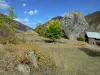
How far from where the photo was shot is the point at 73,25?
→ 312ft

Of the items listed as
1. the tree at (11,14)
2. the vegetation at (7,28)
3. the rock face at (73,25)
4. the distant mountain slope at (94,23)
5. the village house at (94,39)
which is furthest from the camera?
the distant mountain slope at (94,23)

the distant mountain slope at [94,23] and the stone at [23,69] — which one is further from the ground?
the distant mountain slope at [94,23]

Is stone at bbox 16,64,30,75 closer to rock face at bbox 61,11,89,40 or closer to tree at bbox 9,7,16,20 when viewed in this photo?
tree at bbox 9,7,16,20

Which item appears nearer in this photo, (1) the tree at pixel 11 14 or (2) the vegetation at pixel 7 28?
(2) the vegetation at pixel 7 28

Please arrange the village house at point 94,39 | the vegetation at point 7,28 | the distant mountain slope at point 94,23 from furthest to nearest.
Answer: the distant mountain slope at point 94,23
the village house at point 94,39
the vegetation at point 7,28

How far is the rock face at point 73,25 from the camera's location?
9190 cm

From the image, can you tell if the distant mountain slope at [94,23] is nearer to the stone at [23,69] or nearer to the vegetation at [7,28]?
the vegetation at [7,28]

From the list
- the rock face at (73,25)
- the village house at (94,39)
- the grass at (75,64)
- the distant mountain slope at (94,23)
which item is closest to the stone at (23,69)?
the grass at (75,64)

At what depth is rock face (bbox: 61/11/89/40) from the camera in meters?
91.9

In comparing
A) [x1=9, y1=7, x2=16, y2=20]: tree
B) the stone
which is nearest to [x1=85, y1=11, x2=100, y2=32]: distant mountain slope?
[x1=9, y1=7, x2=16, y2=20]: tree

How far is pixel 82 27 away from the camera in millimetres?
95625

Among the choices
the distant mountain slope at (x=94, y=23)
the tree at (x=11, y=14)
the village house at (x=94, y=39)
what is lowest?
the village house at (x=94, y=39)

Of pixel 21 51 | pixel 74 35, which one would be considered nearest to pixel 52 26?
pixel 74 35

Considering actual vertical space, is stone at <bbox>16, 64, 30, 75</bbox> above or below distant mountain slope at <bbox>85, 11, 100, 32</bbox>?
below
